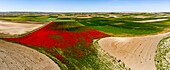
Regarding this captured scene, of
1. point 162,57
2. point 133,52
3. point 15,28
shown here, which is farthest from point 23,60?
point 15,28

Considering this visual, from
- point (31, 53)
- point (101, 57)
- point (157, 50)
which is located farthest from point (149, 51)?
point (31, 53)

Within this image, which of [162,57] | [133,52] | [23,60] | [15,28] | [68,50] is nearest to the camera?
[23,60]

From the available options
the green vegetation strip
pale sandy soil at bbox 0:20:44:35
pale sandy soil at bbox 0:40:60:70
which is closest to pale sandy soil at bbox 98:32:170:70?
the green vegetation strip

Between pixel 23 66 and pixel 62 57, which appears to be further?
pixel 62 57

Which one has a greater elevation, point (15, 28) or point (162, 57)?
point (162, 57)

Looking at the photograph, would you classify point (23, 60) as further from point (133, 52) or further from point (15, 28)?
point (15, 28)

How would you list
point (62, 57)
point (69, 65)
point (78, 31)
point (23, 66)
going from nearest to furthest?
point (23, 66)
point (69, 65)
point (62, 57)
point (78, 31)

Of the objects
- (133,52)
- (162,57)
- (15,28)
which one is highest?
(162,57)

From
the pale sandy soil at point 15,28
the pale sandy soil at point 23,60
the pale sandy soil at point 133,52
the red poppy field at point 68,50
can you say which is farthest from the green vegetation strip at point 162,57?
the pale sandy soil at point 15,28

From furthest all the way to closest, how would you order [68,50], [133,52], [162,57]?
[133,52] < [68,50] < [162,57]

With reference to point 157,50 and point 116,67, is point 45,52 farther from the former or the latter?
point 157,50
